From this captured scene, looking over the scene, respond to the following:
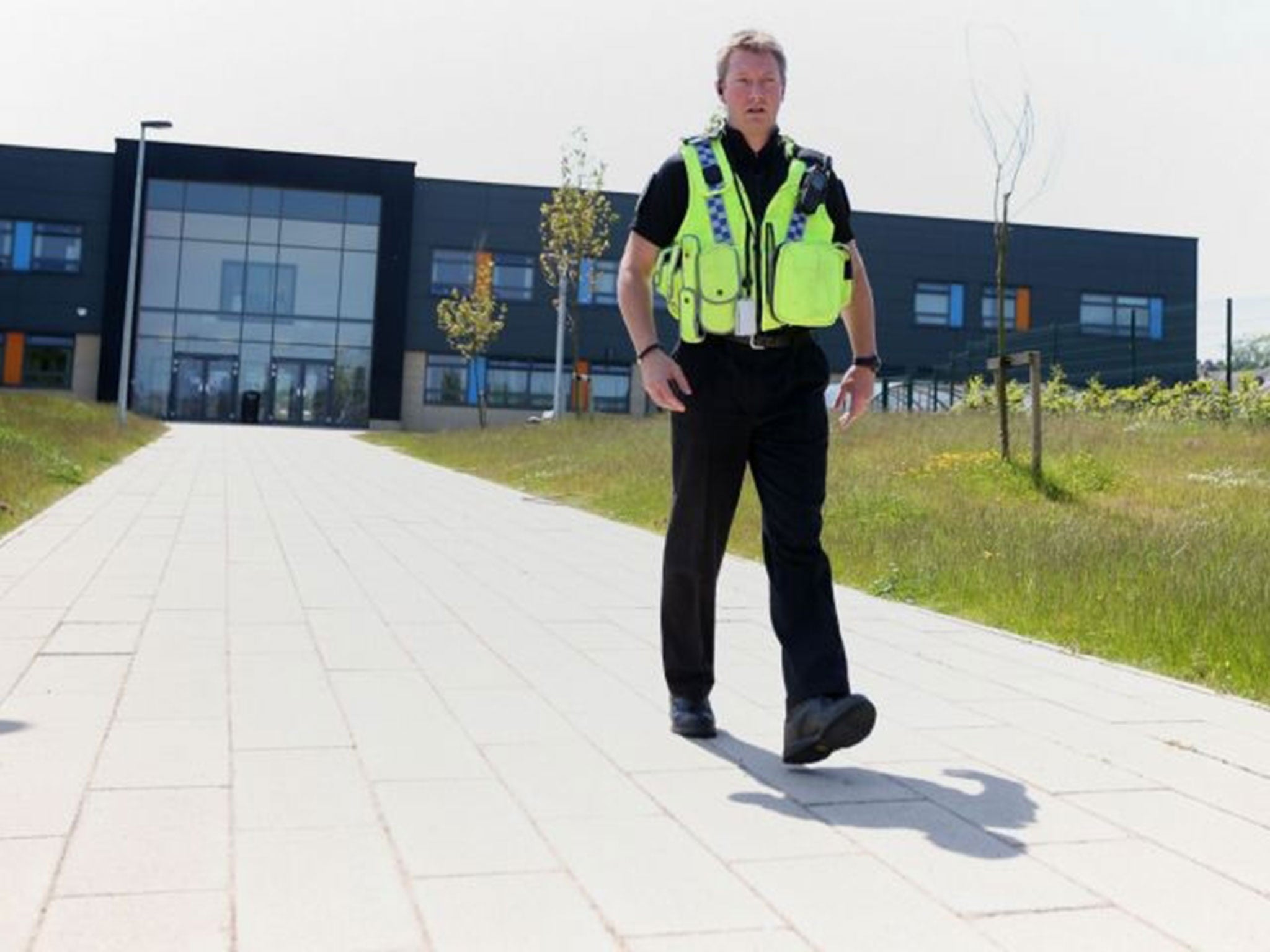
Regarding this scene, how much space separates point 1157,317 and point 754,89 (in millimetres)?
49308

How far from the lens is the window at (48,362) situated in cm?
4291

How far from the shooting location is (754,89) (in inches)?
129

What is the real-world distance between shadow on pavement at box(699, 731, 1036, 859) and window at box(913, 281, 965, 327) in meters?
45.9

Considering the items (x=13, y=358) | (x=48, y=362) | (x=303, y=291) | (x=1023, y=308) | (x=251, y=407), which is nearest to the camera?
(x=13, y=358)

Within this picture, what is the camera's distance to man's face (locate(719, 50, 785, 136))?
3268 millimetres

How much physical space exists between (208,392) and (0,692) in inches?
1684

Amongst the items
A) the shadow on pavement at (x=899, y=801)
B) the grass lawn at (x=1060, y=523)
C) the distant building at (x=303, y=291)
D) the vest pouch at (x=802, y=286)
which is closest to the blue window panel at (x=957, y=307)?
the distant building at (x=303, y=291)

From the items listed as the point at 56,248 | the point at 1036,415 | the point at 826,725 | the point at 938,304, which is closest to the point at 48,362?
the point at 56,248

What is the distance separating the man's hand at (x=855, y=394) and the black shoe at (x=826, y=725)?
90 cm

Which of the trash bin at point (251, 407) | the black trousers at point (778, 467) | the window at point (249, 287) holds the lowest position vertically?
the black trousers at point (778, 467)

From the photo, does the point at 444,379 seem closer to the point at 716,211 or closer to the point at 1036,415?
the point at 1036,415

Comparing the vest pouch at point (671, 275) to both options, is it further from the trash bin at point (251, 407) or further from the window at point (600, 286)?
the trash bin at point (251, 407)

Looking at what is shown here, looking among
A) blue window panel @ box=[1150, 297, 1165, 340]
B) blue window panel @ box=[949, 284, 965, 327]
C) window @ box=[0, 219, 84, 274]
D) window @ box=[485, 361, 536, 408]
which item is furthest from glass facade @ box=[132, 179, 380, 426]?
blue window panel @ box=[1150, 297, 1165, 340]

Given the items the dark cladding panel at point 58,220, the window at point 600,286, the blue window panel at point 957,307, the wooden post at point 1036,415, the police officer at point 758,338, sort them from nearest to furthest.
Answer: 1. the police officer at point 758,338
2. the wooden post at point 1036,415
3. the dark cladding panel at point 58,220
4. the window at point 600,286
5. the blue window panel at point 957,307
